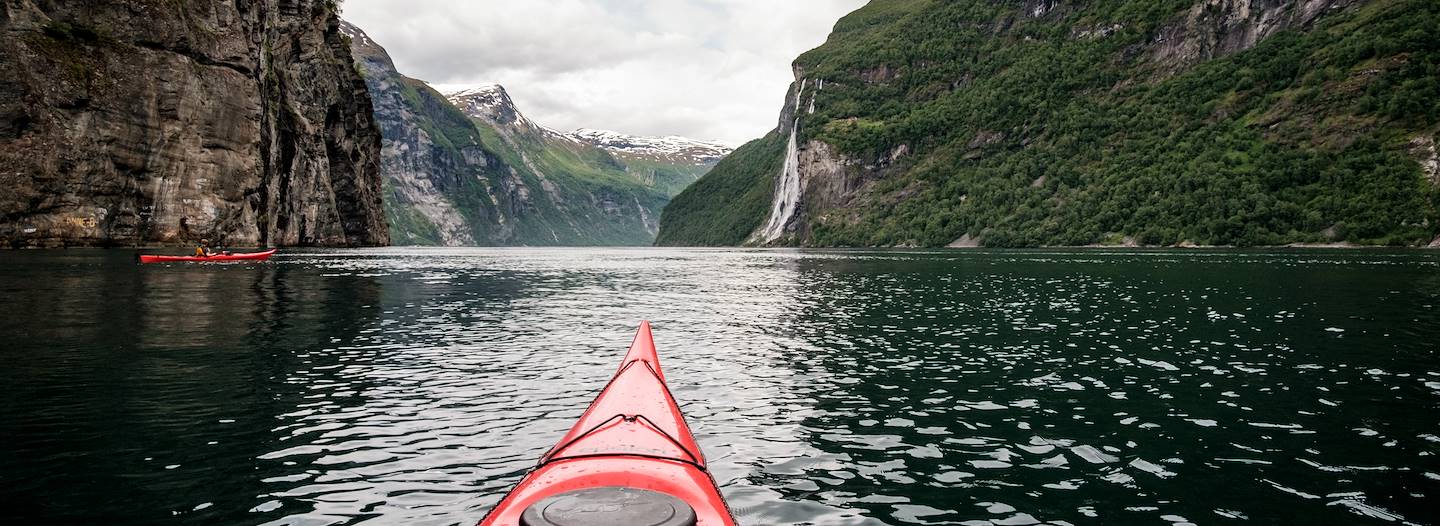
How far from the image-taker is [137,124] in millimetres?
80562

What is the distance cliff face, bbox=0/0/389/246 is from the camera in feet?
238

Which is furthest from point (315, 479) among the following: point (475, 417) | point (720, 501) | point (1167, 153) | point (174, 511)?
point (1167, 153)

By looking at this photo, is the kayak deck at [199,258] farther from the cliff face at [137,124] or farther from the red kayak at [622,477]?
the red kayak at [622,477]

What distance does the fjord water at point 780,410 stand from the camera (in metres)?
8.58

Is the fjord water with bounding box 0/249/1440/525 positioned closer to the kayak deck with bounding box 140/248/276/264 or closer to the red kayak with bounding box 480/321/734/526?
the red kayak with bounding box 480/321/734/526

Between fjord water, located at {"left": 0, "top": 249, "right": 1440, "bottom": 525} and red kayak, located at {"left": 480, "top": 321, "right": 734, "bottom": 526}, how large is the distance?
1217 millimetres

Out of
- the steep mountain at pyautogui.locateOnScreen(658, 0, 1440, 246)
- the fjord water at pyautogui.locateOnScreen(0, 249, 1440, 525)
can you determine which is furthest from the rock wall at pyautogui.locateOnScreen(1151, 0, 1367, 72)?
the fjord water at pyautogui.locateOnScreen(0, 249, 1440, 525)

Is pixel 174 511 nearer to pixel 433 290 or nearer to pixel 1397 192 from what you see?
pixel 433 290

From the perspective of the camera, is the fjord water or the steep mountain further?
the steep mountain

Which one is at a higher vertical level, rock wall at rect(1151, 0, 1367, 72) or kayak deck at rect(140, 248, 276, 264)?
rock wall at rect(1151, 0, 1367, 72)

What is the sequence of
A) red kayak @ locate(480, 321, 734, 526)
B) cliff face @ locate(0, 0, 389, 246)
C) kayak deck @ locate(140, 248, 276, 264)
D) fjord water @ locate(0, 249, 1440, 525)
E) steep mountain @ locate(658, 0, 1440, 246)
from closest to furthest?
1. red kayak @ locate(480, 321, 734, 526)
2. fjord water @ locate(0, 249, 1440, 525)
3. kayak deck @ locate(140, 248, 276, 264)
4. cliff face @ locate(0, 0, 389, 246)
5. steep mountain @ locate(658, 0, 1440, 246)

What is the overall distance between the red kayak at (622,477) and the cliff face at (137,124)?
9110cm

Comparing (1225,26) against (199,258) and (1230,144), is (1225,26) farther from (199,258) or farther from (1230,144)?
(199,258)

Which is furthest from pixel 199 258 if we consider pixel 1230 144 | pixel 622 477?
pixel 1230 144
